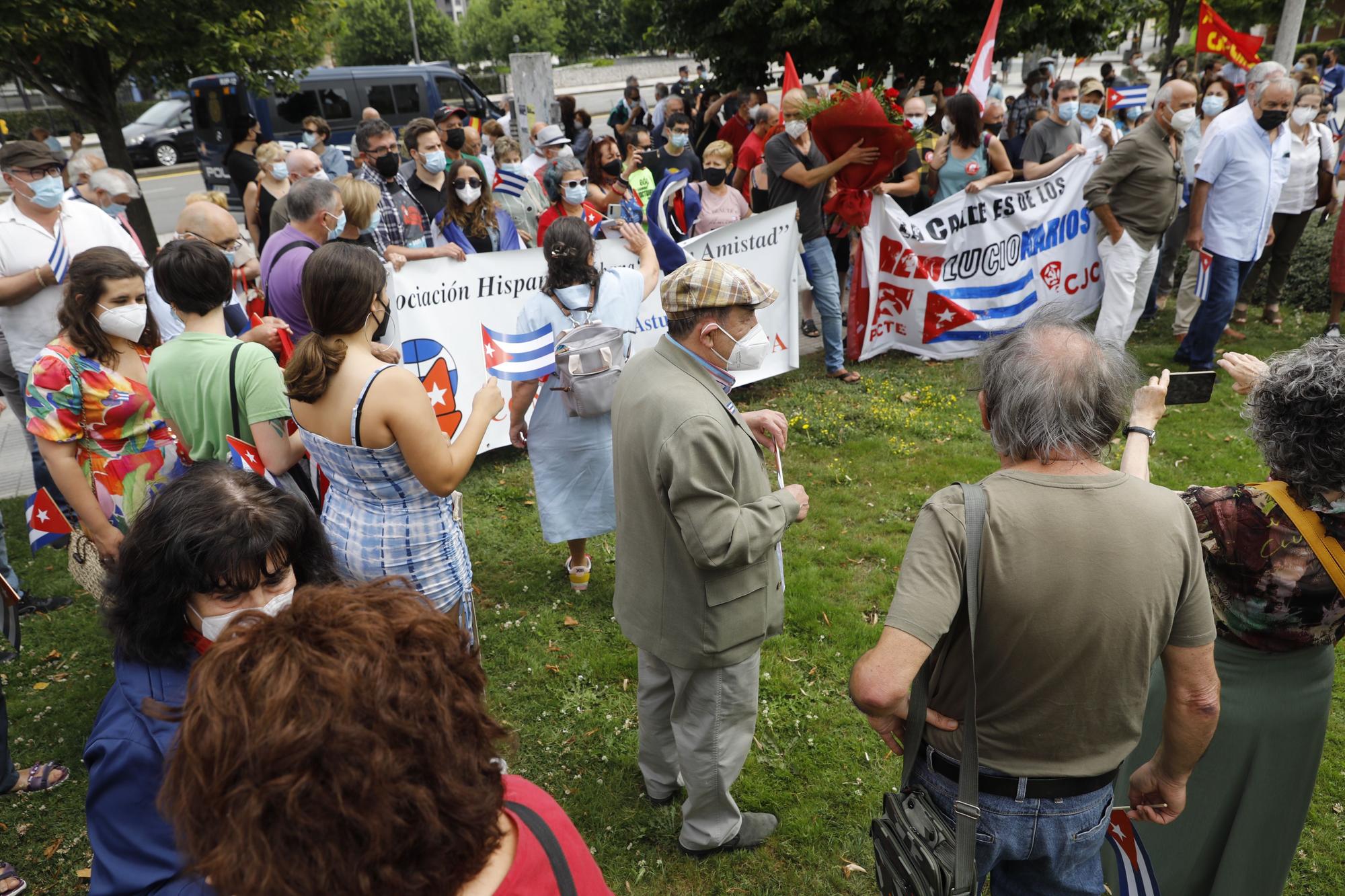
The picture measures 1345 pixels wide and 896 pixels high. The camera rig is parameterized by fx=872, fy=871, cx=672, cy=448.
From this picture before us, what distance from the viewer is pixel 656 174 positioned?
9852mm

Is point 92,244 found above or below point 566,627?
above

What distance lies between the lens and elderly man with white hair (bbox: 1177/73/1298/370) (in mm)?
6523

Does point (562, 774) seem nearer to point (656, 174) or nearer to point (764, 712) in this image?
point (764, 712)

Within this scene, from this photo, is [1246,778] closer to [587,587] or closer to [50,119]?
[587,587]

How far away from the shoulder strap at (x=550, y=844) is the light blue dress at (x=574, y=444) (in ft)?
9.28

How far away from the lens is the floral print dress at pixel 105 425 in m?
3.23

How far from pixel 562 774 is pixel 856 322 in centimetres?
539

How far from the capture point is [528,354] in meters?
4.15

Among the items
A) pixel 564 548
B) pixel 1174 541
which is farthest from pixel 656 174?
pixel 1174 541

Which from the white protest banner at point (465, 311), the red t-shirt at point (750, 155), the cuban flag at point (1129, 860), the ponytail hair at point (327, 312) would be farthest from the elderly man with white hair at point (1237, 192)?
the ponytail hair at point (327, 312)

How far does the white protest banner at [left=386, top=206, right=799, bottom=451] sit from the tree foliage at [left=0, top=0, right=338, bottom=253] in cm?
614

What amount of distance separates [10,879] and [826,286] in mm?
6280

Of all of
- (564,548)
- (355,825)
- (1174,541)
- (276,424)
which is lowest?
(564,548)

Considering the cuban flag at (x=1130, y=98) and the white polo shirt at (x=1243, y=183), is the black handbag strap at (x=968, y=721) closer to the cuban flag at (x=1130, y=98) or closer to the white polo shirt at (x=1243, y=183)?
the white polo shirt at (x=1243, y=183)
